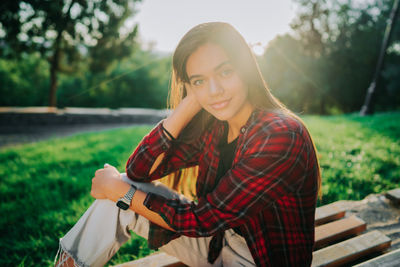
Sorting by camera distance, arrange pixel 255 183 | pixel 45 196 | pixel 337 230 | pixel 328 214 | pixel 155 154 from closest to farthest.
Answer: pixel 255 183
pixel 155 154
pixel 337 230
pixel 328 214
pixel 45 196

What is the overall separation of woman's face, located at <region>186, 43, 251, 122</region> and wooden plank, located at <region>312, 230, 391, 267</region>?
119 cm

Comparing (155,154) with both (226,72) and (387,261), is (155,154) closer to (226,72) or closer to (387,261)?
(226,72)

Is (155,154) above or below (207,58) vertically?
below

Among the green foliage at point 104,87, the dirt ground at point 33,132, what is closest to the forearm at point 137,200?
the dirt ground at point 33,132

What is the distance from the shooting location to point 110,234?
1395 mm

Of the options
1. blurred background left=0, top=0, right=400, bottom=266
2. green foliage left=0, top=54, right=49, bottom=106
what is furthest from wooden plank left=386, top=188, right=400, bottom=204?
green foliage left=0, top=54, right=49, bottom=106

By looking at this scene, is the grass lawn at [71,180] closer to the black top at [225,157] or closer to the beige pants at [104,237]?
the beige pants at [104,237]

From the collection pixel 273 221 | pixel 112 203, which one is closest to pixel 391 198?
pixel 273 221

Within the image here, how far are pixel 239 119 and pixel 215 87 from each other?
0.29 meters

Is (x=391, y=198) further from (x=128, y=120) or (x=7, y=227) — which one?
(x=128, y=120)

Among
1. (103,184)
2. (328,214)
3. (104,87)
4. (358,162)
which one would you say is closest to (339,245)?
(328,214)

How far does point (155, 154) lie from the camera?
167cm

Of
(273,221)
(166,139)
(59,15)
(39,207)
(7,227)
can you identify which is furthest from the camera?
(59,15)

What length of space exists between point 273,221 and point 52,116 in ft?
34.6
